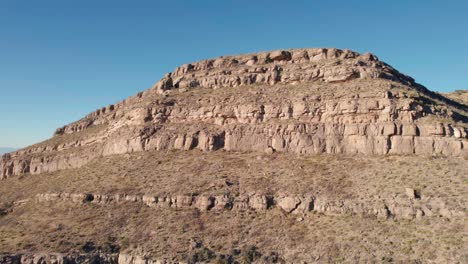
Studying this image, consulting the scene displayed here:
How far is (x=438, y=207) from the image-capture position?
28078 mm

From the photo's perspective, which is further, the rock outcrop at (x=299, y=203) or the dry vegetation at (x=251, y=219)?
the rock outcrop at (x=299, y=203)

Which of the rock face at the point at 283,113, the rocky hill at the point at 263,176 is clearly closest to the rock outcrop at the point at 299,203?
the rocky hill at the point at 263,176

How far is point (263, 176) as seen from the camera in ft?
120

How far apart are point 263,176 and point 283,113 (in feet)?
30.4

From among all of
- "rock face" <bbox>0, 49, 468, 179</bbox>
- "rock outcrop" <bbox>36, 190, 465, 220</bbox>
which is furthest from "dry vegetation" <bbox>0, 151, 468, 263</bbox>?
"rock face" <bbox>0, 49, 468, 179</bbox>

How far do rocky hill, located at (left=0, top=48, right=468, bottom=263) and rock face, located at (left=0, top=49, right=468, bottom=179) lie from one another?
162 mm

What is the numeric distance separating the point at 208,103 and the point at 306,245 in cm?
2435

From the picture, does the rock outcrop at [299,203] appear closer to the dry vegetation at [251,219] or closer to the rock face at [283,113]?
the dry vegetation at [251,219]

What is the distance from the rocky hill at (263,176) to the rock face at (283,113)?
0.16 metres

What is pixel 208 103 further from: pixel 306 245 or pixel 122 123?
pixel 306 245

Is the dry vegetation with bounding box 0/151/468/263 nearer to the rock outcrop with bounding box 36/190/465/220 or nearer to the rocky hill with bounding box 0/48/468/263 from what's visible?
the rocky hill with bounding box 0/48/468/263

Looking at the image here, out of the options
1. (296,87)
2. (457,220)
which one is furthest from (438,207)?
(296,87)

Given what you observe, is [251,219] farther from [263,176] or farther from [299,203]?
[263,176]

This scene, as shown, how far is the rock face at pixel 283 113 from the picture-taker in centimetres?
3675
